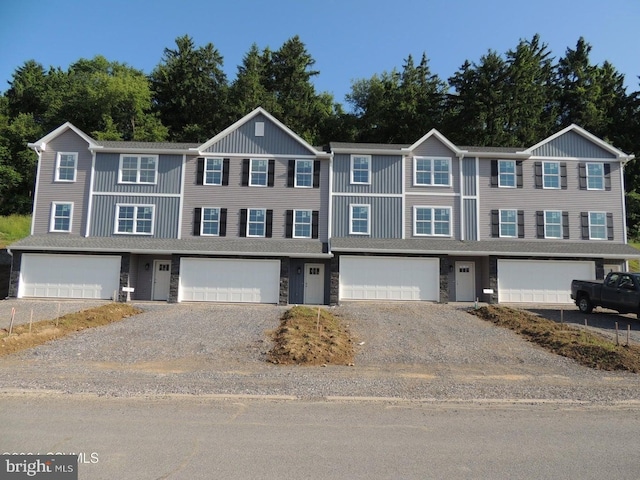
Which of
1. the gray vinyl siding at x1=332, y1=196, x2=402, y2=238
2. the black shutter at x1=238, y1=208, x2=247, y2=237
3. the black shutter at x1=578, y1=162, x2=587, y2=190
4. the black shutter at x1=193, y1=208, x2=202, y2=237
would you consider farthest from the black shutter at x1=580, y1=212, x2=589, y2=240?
the black shutter at x1=193, y1=208, x2=202, y2=237

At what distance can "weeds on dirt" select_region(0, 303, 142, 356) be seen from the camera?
1129cm

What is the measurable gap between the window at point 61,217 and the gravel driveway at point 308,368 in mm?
11668

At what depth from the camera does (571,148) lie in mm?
25703

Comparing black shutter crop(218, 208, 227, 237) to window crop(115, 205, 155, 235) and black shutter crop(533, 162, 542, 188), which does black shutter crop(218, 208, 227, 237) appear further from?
black shutter crop(533, 162, 542, 188)

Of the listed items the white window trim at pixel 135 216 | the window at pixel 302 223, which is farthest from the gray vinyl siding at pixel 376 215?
the white window trim at pixel 135 216

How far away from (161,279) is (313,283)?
8.43 meters

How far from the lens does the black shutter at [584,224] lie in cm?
2477

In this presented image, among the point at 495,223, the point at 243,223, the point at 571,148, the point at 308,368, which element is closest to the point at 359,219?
the point at 243,223

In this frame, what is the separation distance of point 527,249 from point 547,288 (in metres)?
2.41

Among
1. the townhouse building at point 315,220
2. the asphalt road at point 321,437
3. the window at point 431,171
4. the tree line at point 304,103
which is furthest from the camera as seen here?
the tree line at point 304,103

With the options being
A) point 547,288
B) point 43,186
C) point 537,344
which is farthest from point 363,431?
point 43,186

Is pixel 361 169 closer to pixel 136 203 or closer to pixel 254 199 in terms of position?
pixel 254 199

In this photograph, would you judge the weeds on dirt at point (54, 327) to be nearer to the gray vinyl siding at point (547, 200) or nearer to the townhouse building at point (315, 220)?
the townhouse building at point (315, 220)

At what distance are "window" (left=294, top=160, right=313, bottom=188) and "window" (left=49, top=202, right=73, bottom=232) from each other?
1273 cm
